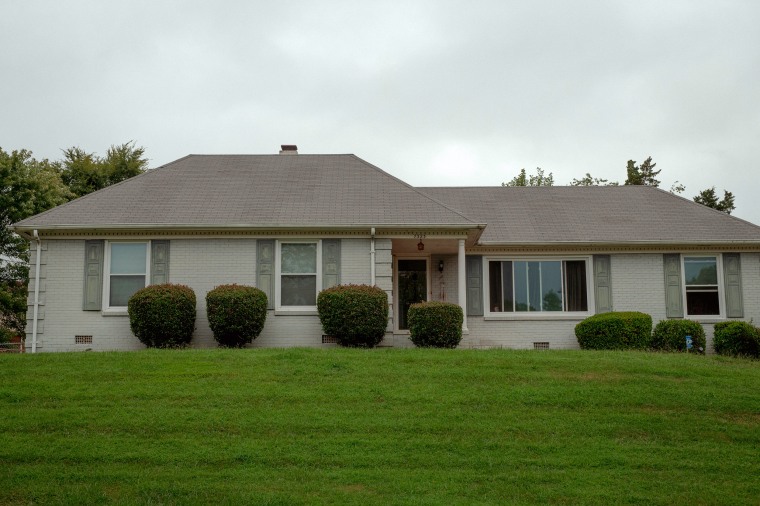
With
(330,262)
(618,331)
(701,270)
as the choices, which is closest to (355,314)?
(330,262)

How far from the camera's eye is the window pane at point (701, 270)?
18172 millimetres

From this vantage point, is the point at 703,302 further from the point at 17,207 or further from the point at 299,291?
the point at 17,207

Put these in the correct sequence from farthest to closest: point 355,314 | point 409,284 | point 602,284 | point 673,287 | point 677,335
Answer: point 409,284
point 602,284
point 673,287
point 677,335
point 355,314

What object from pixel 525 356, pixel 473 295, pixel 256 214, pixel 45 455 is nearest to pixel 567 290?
pixel 473 295

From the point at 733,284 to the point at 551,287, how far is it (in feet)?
15.1

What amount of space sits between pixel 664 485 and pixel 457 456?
7.48ft

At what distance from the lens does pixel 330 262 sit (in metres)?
16.5

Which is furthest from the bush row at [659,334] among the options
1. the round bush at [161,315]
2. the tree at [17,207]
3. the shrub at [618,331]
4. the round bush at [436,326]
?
the tree at [17,207]

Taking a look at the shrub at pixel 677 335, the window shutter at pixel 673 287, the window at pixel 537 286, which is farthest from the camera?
the window at pixel 537 286

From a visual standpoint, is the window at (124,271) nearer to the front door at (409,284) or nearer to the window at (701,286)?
the front door at (409,284)

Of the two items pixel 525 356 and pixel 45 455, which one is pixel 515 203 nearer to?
pixel 525 356

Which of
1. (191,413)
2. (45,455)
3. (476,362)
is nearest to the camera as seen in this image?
(45,455)

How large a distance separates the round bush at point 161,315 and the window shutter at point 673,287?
11762 mm

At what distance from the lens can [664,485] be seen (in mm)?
7691
